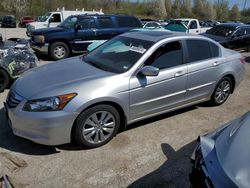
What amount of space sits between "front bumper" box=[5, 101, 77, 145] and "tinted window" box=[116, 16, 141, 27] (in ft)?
28.5

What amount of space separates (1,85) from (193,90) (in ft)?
13.4

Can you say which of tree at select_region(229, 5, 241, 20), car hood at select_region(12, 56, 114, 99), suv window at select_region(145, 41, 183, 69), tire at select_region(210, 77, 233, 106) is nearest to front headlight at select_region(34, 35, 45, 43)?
car hood at select_region(12, 56, 114, 99)

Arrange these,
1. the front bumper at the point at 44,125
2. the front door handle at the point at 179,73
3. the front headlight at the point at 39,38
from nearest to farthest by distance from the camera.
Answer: the front bumper at the point at 44,125, the front door handle at the point at 179,73, the front headlight at the point at 39,38

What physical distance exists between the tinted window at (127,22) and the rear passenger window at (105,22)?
428 mm

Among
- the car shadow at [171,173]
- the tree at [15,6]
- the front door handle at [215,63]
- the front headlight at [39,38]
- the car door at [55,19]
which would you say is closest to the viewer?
the car shadow at [171,173]

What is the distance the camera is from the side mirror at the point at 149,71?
409 cm

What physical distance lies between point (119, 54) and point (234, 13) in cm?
7695

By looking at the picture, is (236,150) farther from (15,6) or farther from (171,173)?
(15,6)

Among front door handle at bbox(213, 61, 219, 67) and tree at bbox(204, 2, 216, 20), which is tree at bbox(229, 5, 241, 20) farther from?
front door handle at bbox(213, 61, 219, 67)

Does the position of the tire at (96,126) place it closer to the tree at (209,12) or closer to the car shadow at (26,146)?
the car shadow at (26,146)

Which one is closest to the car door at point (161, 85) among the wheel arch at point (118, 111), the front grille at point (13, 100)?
the wheel arch at point (118, 111)

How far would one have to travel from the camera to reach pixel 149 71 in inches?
161

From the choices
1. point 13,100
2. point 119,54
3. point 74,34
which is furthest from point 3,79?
point 74,34

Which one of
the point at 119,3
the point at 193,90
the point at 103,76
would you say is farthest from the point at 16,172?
the point at 119,3
